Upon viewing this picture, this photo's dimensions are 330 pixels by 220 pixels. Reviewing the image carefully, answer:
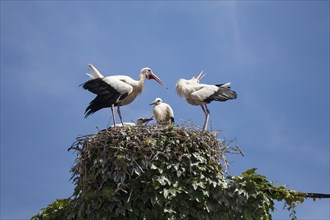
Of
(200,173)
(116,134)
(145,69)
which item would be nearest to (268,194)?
(200,173)

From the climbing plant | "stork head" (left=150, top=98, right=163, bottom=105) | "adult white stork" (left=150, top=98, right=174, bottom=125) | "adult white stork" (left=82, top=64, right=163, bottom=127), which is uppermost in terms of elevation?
"stork head" (left=150, top=98, right=163, bottom=105)

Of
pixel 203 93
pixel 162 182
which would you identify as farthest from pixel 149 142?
pixel 203 93

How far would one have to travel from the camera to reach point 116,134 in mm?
12312

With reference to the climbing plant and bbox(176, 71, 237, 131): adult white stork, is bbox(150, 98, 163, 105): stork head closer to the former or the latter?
bbox(176, 71, 237, 131): adult white stork

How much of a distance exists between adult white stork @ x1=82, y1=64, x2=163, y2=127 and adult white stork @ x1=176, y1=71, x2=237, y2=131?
4.29 feet

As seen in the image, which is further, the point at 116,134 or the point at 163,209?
the point at 116,134

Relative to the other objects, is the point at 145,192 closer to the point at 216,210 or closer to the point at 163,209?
the point at 163,209

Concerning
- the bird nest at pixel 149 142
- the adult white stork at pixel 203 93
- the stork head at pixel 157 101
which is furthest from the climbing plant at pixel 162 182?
the stork head at pixel 157 101

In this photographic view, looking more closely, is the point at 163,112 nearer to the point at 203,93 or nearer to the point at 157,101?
the point at 157,101

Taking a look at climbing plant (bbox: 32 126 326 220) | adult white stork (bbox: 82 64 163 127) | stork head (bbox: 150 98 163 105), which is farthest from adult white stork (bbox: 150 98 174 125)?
climbing plant (bbox: 32 126 326 220)

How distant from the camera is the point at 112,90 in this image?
1362 centimetres

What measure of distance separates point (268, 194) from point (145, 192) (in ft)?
9.07

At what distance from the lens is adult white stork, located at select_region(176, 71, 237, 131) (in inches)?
573

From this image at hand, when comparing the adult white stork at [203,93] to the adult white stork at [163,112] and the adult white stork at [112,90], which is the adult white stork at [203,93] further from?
the adult white stork at [112,90]
